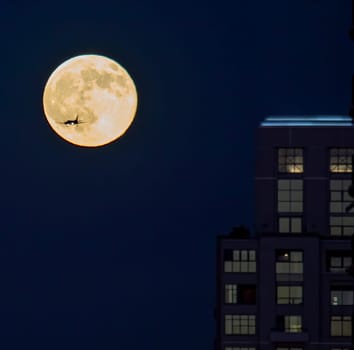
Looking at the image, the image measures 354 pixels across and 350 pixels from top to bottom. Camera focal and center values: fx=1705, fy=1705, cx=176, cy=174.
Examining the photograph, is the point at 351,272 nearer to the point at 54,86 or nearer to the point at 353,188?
the point at 353,188

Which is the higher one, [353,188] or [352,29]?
[352,29]

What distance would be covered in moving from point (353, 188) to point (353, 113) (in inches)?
421

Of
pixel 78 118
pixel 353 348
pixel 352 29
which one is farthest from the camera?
pixel 78 118

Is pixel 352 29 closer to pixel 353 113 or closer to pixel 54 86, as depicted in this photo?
pixel 353 113

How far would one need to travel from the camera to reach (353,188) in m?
94.8

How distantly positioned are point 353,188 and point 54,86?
71732mm

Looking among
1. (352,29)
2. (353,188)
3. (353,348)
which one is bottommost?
(353,348)

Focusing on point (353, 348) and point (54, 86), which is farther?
point (54, 86)

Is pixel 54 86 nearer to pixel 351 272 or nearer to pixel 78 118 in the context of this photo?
pixel 78 118

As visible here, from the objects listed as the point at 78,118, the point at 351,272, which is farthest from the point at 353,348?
the point at 78,118

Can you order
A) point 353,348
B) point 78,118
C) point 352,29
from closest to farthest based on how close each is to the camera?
point 352,29 < point 353,348 < point 78,118

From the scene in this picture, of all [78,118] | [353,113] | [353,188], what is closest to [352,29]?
[353,113]

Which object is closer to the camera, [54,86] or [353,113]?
[353,113]

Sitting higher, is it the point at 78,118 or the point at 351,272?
the point at 78,118
